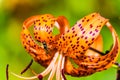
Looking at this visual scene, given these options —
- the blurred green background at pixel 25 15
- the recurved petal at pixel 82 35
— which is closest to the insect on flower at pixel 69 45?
the recurved petal at pixel 82 35

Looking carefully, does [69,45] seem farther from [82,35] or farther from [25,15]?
[25,15]

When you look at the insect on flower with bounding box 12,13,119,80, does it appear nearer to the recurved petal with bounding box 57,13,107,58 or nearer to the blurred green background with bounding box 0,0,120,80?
the recurved petal with bounding box 57,13,107,58

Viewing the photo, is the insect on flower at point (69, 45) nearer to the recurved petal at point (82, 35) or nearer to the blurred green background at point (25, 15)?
the recurved petal at point (82, 35)

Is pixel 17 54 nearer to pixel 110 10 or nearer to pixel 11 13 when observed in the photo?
pixel 11 13

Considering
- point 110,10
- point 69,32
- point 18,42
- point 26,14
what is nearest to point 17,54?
point 18,42

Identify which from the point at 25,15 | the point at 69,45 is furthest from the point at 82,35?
the point at 25,15

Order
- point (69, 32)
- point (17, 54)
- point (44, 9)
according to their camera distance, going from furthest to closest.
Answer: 1. point (44, 9)
2. point (17, 54)
3. point (69, 32)
